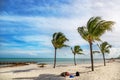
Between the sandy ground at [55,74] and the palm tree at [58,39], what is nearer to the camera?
the sandy ground at [55,74]

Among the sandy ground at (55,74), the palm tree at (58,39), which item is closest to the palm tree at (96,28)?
the sandy ground at (55,74)

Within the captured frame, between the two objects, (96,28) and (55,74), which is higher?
(96,28)

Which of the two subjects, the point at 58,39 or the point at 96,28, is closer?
the point at 96,28

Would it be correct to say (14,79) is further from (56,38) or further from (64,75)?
(56,38)

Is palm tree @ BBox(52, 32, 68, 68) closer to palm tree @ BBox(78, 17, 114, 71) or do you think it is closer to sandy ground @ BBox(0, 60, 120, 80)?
sandy ground @ BBox(0, 60, 120, 80)

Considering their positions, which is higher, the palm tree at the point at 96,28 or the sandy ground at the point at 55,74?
the palm tree at the point at 96,28

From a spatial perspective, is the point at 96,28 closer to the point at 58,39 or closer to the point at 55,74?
the point at 55,74

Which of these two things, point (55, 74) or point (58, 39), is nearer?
point (55, 74)

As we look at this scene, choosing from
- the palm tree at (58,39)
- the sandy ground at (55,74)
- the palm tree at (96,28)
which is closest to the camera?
the sandy ground at (55,74)

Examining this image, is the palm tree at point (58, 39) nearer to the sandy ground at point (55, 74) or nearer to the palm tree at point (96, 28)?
the sandy ground at point (55, 74)

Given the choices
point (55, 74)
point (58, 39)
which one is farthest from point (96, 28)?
point (58, 39)

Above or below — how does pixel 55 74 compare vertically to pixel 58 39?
below

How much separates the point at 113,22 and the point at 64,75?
862cm

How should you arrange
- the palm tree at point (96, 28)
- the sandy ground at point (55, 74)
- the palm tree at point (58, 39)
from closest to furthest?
the sandy ground at point (55, 74)
the palm tree at point (96, 28)
the palm tree at point (58, 39)
